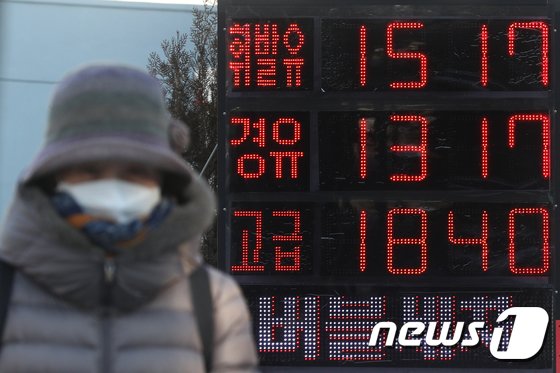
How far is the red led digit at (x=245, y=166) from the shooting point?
6355 mm

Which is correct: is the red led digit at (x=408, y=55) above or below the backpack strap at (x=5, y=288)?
above

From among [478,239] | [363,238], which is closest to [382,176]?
[363,238]

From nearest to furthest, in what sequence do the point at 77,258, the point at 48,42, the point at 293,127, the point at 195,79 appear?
the point at 77,258 → the point at 293,127 → the point at 195,79 → the point at 48,42

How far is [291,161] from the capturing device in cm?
635

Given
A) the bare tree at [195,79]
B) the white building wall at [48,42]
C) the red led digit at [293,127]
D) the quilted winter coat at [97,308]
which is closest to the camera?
the quilted winter coat at [97,308]

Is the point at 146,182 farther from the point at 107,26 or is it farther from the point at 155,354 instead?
the point at 107,26

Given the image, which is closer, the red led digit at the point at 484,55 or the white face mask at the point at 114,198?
the white face mask at the point at 114,198

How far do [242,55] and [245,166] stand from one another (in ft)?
1.92

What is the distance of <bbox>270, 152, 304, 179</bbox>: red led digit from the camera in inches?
249

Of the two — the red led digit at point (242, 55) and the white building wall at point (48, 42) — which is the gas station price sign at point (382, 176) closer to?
the red led digit at point (242, 55)

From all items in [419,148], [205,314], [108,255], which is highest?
[108,255]

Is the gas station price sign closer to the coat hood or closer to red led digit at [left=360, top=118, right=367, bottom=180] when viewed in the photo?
red led digit at [left=360, top=118, right=367, bottom=180]

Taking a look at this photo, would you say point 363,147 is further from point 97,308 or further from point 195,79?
point 195,79

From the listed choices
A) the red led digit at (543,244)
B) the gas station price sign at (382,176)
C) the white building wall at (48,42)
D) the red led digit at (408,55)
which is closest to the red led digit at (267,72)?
the gas station price sign at (382,176)
